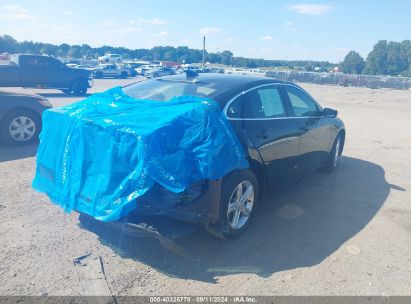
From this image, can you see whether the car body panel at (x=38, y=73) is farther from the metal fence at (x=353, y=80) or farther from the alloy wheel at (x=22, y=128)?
the metal fence at (x=353, y=80)

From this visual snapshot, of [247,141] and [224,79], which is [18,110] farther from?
[247,141]

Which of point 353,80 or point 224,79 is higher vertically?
point 224,79

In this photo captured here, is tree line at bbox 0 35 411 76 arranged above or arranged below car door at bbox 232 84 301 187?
above

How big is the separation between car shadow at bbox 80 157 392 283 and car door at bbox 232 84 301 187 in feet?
1.59

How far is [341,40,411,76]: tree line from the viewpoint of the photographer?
8862 centimetres

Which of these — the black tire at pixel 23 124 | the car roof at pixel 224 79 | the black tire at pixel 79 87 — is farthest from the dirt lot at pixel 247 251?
the black tire at pixel 79 87

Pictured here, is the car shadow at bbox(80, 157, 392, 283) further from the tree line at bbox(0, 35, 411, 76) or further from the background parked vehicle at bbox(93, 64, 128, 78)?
the tree line at bbox(0, 35, 411, 76)

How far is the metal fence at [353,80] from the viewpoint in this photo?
36.9 meters

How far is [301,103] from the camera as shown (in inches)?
220

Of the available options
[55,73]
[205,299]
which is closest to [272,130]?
[205,299]

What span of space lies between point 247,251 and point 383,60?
99.2 metres

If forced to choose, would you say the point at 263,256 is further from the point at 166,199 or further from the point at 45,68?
the point at 45,68

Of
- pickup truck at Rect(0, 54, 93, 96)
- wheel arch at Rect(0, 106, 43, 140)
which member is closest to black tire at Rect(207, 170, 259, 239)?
wheel arch at Rect(0, 106, 43, 140)

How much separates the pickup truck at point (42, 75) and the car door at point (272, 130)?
15.1 metres
